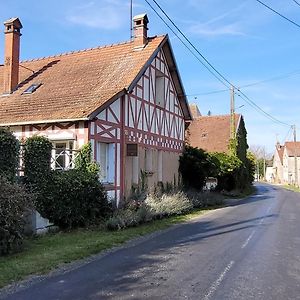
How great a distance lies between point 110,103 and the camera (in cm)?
1625


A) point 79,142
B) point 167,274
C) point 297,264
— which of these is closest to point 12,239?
point 167,274

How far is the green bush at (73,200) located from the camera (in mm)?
12391

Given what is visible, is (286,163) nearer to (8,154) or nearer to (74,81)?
(74,81)

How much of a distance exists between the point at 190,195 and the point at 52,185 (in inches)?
433

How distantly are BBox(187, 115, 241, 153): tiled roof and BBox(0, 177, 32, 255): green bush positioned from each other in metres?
36.8

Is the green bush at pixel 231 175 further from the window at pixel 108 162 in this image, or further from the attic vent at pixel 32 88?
the window at pixel 108 162

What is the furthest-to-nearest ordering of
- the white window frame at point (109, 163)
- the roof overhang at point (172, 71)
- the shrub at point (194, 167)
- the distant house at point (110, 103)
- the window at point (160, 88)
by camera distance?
1. the shrub at point (194, 167)
2. the window at point (160, 88)
3. the roof overhang at point (172, 71)
4. the white window frame at point (109, 163)
5. the distant house at point (110, 103)

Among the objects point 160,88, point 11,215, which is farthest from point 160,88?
point 11,215

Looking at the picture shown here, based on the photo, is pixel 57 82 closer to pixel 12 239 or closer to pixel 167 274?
pixel 12 239

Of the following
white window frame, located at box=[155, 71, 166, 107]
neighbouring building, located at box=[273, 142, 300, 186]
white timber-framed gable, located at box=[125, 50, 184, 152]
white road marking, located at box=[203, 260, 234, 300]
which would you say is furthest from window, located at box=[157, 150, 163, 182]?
neighbouring building, located at box=[273, 142, 300, 186]

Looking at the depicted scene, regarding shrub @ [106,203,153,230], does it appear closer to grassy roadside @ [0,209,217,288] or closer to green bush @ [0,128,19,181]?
grassy roadside @ [0,209,217,288]

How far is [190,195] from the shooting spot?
2220 centimetres

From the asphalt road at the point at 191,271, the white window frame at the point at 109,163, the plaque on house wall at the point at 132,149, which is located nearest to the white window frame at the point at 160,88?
the plaque on house wall at the point at 132,149

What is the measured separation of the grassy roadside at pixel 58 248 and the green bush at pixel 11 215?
26 cm
